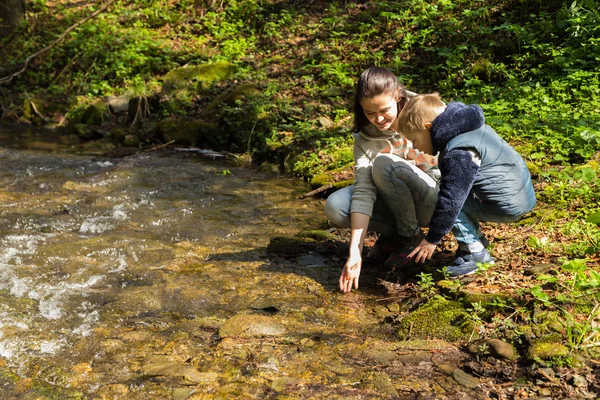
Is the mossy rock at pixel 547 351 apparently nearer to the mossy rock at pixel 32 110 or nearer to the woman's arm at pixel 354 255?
the woman's arm at pixel 354 255

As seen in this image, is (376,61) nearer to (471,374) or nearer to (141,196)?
(141,196)

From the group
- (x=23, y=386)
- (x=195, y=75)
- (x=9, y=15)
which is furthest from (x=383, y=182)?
(x=9, y=15)

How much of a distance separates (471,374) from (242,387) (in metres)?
1.07

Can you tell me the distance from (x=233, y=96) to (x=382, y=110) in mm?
6107

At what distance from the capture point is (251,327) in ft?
10.3

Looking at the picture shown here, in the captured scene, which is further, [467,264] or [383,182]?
[383,182]

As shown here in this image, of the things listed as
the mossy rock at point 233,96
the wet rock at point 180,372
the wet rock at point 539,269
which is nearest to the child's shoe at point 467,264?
the wet rock at point 539,269

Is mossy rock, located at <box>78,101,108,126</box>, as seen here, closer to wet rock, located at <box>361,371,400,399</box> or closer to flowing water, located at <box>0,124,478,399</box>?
flowing water, located at <box>0,124,478,399</box>

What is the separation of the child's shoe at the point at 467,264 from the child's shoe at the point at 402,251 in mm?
413

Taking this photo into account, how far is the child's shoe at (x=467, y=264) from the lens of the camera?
11.0ft

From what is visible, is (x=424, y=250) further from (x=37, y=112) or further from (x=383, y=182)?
(x=37, y=112)

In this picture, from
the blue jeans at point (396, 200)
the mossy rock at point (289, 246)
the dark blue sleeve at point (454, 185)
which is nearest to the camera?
the dark blue sleeve at point (454, 185)

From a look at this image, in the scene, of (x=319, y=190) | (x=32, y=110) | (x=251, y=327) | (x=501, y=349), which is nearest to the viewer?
(x=501, y=349)

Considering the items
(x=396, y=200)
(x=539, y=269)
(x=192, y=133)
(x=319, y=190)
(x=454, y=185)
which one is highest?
(x=454, y=185)
